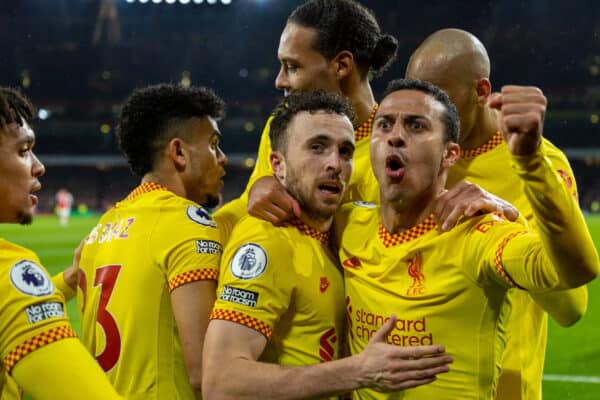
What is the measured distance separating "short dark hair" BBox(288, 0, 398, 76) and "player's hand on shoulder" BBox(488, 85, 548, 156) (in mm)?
2025

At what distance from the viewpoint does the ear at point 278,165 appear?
10.6 feet

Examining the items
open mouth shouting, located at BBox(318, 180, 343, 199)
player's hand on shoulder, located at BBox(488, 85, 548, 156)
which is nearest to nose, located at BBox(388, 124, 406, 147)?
open mouth shouting, located at BBox(318, 180, 343, 199)

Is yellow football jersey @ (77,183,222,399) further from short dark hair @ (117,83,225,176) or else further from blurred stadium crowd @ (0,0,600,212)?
blurred stadium crowd @ (0,0,600,212)

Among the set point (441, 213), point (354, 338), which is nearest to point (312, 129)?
point (441, 213)

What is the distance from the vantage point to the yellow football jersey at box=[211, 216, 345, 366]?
2764 mm

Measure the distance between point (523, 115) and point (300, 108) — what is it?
4.17ft

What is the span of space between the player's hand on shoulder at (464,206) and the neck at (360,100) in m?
1.26

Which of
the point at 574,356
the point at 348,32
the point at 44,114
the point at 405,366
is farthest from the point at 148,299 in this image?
the point at 44,114

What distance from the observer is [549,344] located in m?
9.12

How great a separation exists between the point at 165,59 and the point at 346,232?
4887 centimetres

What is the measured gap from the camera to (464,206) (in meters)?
2.75

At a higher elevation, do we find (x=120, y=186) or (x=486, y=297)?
(x=486, y=297)

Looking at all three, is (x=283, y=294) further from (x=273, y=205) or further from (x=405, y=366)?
(x=405, y=366)

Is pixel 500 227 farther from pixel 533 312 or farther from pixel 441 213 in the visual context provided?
pixel 533 312
